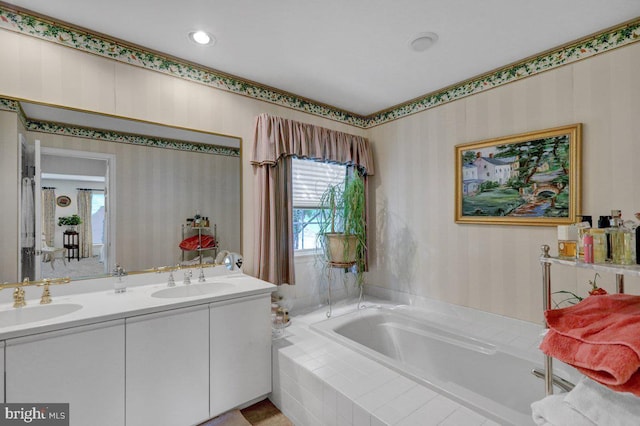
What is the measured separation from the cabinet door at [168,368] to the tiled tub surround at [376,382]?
1.69 ft

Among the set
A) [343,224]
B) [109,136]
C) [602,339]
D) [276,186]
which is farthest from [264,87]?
[602,339]

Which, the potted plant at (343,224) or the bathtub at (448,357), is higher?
the potted plant at (343,224)

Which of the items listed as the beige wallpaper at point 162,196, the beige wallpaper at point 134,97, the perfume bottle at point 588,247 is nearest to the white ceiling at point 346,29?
the beige wallpaper at point 134,97

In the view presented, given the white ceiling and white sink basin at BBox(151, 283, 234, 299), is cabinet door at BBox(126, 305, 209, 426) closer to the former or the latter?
white sink basin at BBox(151, 283, 234, 299)

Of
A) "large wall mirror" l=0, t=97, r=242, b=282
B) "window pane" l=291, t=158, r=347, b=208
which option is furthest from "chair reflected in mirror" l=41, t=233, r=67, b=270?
"window pane" l=291, t=158, r=347, b=208

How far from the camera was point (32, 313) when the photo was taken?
1595mm

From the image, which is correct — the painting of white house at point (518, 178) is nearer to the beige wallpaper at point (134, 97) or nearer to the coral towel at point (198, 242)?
the beige wallpaper at point (134, 97)

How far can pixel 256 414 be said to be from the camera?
1.93 metres

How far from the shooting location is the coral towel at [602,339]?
2.14 feet

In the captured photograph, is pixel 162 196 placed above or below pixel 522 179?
below

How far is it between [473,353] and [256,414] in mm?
1538

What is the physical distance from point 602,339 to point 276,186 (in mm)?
2276

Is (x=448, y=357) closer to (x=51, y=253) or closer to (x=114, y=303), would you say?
(x=114, y=303)

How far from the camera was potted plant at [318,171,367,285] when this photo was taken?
2711mm
